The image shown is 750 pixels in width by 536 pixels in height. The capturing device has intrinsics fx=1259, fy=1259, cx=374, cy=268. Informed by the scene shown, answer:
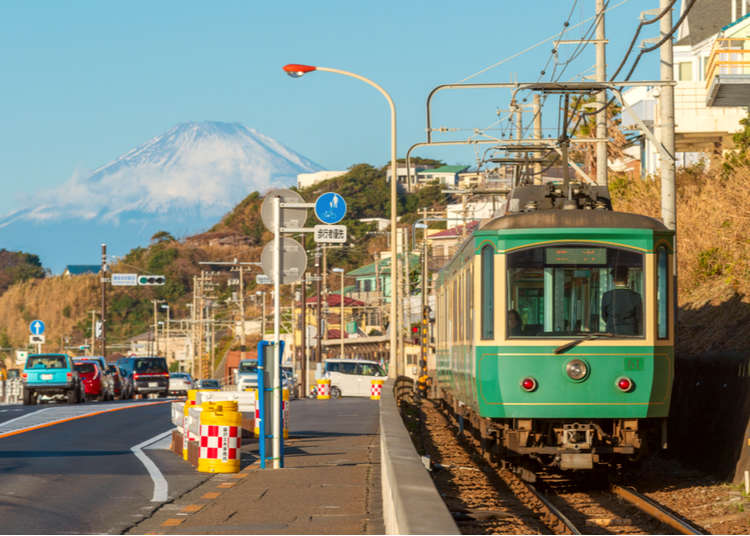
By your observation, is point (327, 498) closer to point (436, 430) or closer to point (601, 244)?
point (601, 244)

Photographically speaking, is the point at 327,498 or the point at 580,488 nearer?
the point at 327,498

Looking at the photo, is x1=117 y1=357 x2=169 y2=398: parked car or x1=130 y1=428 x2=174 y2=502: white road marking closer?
x1=130 y1=428 x2=174 y2=502: white road marking

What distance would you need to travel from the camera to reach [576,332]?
14859mm

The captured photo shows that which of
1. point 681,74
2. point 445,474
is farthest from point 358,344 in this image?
point 445,474

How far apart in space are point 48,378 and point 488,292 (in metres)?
28.3

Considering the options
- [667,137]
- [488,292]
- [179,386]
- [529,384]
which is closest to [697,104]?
[667,137]

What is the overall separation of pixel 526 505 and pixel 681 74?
42.4 meters

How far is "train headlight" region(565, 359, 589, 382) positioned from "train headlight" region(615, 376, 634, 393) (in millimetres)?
391

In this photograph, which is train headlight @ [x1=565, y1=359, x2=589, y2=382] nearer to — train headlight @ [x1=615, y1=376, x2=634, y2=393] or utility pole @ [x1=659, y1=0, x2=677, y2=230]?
train headlight @ [x1=615, y1=376, x2=634, y2=393]

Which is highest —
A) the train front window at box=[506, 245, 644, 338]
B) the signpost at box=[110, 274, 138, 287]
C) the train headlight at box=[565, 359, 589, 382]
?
the signpost at box=[110, 274, 138, 287]

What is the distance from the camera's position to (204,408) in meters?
16.1

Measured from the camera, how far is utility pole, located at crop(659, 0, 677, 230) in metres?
19.8

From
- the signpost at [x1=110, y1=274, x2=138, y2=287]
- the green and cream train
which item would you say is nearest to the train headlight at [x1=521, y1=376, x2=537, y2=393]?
the green and cream train

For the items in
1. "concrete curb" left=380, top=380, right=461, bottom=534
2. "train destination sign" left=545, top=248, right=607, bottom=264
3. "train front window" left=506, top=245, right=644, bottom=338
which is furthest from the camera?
"train destination sign" left=545, top=248, right=607, bottom=264
